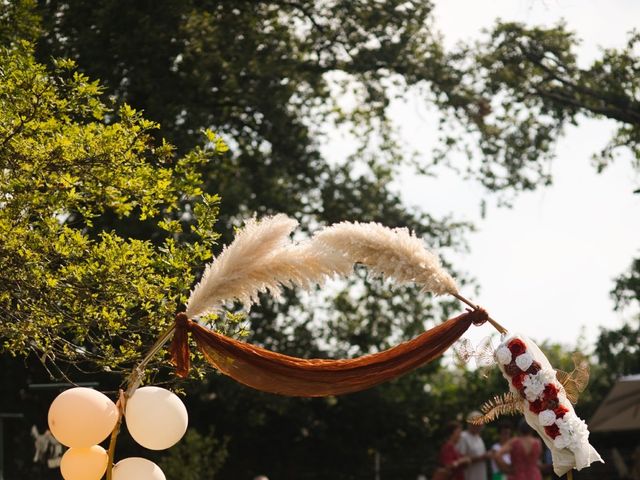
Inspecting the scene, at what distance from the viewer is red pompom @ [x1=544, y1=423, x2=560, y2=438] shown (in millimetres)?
7051

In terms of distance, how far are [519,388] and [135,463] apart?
8.39 ft

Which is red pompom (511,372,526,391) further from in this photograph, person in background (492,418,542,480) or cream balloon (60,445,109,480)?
person in background (492,418,542,480)

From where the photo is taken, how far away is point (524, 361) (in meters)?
7.08

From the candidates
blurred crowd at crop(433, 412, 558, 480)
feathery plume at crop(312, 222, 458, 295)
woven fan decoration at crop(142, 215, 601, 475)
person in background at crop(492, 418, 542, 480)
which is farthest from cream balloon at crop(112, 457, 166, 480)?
blurred crowd at crop(433, 412, 558, 480)

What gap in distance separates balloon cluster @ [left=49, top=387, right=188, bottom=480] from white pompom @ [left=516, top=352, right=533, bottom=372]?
2.22 meters

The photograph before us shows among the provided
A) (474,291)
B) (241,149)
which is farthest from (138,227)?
(474,291)

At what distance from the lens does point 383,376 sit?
283 inches

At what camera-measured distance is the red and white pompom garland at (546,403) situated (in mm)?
7020

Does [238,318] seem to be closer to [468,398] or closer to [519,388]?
[519,388]

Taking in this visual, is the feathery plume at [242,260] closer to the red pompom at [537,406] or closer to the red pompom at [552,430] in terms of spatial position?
the red pompom at [537,406]

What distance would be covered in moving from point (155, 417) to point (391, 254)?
182cm

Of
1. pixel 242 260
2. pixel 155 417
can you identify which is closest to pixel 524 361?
pixel 242 260

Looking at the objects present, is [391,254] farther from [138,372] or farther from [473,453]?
[473,453]

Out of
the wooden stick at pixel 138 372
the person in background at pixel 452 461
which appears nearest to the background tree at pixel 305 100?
the person in background at pixel 452 461
